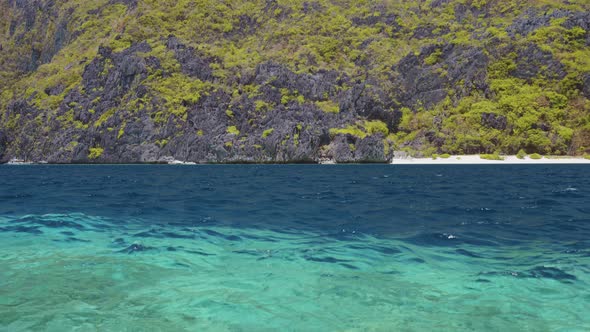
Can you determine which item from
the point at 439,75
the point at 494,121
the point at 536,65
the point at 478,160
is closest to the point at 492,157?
the point at 478,160

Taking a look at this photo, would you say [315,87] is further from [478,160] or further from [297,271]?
[297,271]

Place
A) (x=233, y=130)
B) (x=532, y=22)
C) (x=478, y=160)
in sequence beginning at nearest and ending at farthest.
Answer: (x=478, y=160) < (x=233, y=130) < (x=532, y=22)

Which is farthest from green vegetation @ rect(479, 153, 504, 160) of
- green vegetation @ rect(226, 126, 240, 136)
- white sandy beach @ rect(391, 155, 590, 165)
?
green vegetation @ rect(226, 126, 240, 136)

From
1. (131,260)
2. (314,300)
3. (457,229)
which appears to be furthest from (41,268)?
(457,229)

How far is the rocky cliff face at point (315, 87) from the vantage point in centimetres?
11381

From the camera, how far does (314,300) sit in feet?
27.0

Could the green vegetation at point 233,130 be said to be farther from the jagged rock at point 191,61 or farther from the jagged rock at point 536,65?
the jagged rock at point 536,65

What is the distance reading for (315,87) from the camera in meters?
128

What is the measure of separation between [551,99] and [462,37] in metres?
37.9

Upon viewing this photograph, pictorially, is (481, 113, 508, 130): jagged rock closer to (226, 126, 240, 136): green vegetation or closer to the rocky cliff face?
the rocky cliff face

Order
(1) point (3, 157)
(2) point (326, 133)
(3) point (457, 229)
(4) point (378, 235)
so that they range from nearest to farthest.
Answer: (4) point (378, 235) < (3) point (457, 229) < (2) point (326, 133) < (1) point (3, 157)

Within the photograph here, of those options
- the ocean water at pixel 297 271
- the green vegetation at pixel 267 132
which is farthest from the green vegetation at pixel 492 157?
the ocean water at pixel 297 271

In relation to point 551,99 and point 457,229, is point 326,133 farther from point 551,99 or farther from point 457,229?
point 457,229

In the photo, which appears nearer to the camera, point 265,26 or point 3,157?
point 3,157
